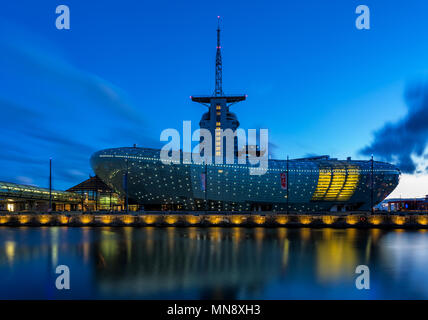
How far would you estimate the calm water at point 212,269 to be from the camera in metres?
11.7

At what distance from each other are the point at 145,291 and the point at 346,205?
94813mm

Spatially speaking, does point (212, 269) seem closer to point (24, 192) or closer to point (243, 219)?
point (243, 219)

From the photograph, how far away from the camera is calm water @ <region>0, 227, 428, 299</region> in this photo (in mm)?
11680

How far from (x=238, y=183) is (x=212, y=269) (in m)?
63.6

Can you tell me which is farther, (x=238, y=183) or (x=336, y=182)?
(x=336, y=182)

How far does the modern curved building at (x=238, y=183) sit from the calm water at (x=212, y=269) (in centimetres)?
4965

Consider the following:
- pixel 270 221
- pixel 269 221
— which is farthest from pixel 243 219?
pixel 270 221

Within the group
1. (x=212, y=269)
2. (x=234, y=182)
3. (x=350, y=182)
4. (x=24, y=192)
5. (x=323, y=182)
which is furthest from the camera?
(x=350, y=182)

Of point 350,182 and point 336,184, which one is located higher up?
point 350,182

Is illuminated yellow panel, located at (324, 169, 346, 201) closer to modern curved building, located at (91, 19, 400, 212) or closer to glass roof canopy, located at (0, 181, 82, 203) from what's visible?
modern curved building, located at (91, 19, 400, 212)

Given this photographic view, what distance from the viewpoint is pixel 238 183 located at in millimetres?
78188

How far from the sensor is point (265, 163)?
266ft
